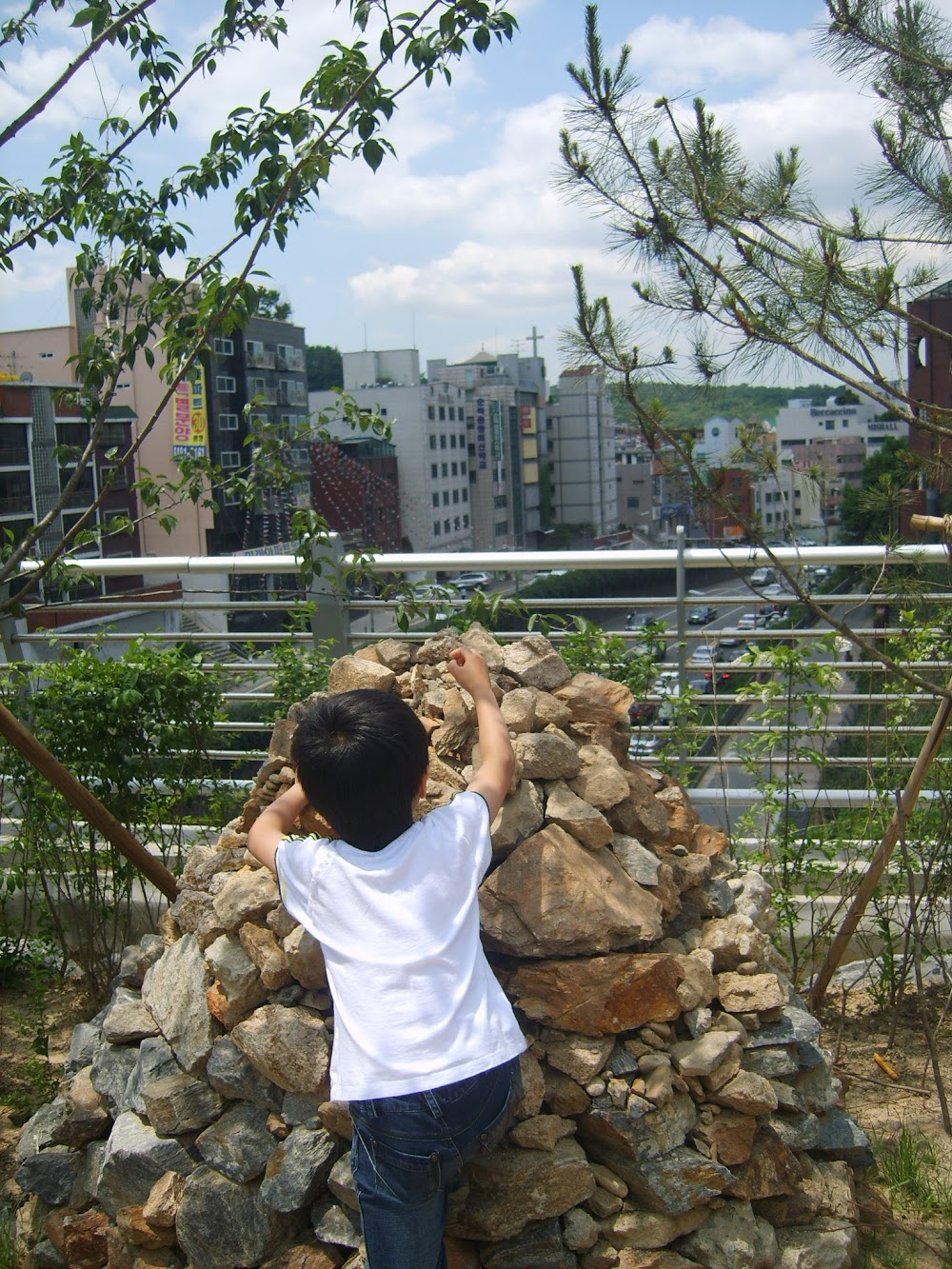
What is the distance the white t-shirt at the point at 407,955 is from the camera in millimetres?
1871

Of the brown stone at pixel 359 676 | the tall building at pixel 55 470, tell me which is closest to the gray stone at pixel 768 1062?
the brown stone at pixel 359 676

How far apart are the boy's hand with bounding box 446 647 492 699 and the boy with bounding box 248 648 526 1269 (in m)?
0.33

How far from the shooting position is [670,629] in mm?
3854

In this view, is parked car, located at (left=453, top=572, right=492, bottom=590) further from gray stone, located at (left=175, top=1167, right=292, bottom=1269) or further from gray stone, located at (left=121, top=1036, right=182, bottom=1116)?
gray stone, located at (left=175, top=1167, right=292, bottom=1269)

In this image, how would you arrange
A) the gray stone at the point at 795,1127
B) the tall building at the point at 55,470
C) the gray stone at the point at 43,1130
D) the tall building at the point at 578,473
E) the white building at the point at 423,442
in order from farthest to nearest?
1. the white building at the point at 423,442
2. the tall building at the point at 578,473
3. the tall building at the point at 55,470
4. the gray stone at the point at 43,1130
5. the gray stone at the point at 795,1127

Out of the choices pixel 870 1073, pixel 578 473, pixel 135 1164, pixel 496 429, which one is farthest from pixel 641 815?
pixel 496 429

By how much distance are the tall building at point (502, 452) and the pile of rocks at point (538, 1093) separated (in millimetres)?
38231

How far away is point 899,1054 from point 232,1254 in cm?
202

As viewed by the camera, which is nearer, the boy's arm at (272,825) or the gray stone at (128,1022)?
the boy's arm at (272,825)

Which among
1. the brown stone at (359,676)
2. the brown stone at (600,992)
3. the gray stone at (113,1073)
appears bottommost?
the gray stone at (113,1073)

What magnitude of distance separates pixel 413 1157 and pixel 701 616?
2478 millimetres

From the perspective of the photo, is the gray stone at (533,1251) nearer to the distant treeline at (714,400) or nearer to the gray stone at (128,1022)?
the gray stone at (128,1022)

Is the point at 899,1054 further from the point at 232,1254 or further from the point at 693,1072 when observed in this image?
the point at 232,1254

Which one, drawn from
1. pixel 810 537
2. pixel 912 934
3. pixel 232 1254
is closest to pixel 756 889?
pixel 912 934
